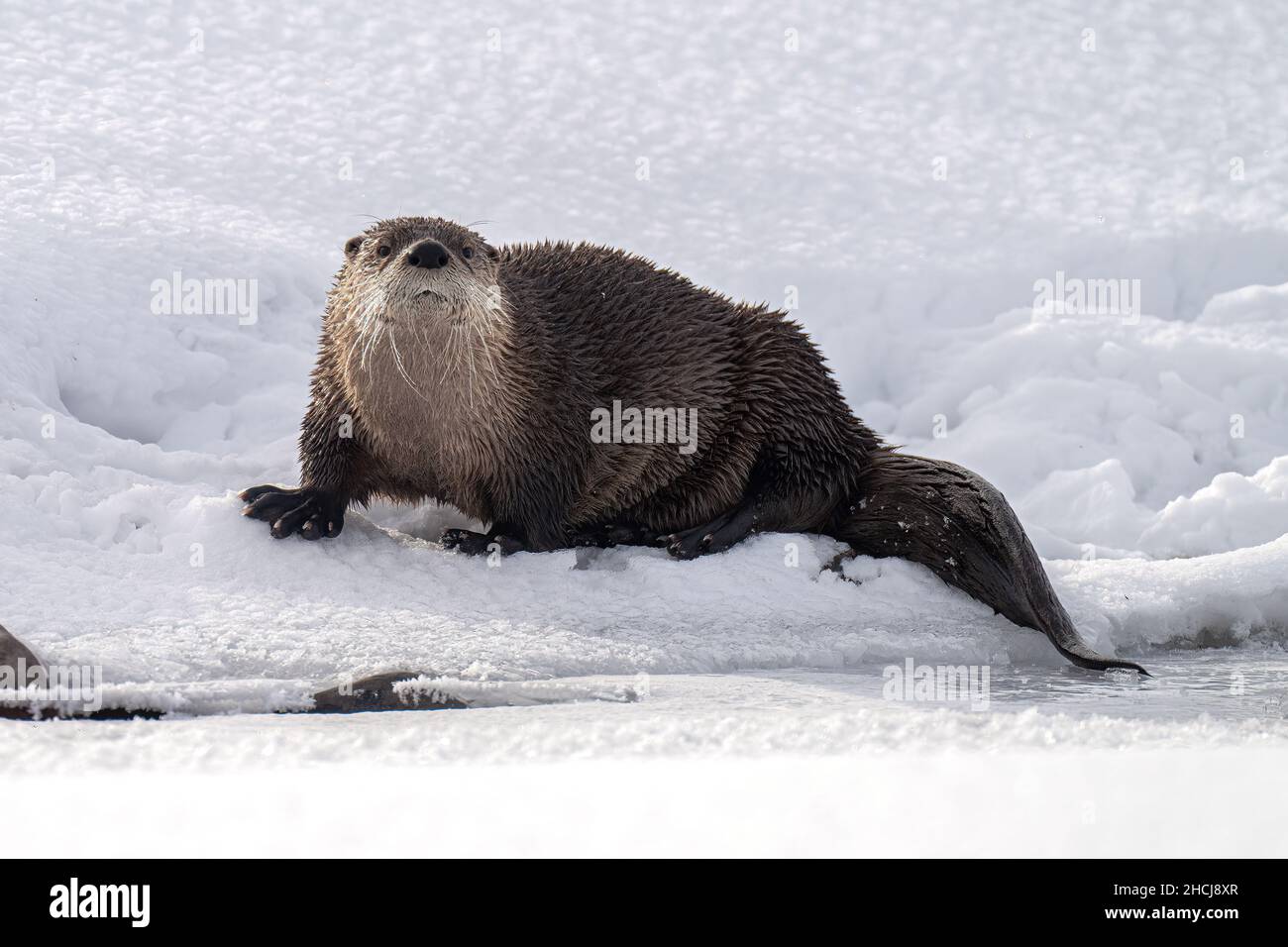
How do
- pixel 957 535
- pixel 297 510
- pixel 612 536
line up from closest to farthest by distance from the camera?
pixel 297 510
pixel 957 535
pixel 612 536

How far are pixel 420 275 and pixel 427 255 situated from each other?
6 cm

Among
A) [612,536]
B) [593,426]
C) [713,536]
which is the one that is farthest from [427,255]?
[713,536]

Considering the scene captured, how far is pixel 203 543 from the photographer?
3.49m

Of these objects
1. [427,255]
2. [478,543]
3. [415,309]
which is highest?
[427,255]

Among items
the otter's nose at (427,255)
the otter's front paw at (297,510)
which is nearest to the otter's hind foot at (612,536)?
the otter's front paw at (297,510)

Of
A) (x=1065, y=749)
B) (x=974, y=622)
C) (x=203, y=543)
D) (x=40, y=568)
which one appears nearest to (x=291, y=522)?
(x=203, y=543)

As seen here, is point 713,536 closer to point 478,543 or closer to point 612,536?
point 612,536

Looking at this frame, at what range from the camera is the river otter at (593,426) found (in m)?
3.63

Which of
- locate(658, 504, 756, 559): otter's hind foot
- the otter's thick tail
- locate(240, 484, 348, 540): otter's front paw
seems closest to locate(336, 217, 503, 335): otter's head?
locate(240, 484, 348, 540): otter's front paw

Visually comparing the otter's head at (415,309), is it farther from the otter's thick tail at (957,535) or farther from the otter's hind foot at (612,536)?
the otter's thick tail at (957,535)

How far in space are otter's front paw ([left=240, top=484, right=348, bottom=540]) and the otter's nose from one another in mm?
728

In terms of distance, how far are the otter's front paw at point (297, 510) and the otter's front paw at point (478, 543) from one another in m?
0.31

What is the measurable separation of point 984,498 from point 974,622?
0.38m

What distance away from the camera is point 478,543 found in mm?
3699
